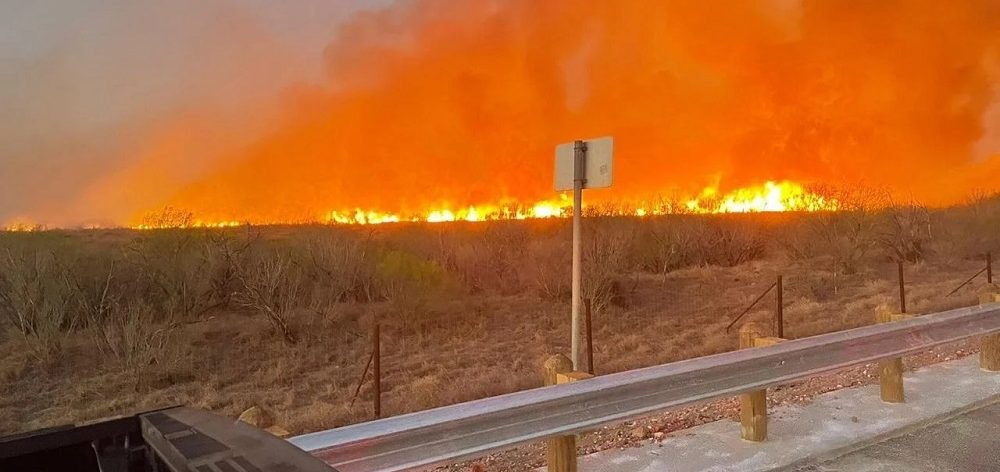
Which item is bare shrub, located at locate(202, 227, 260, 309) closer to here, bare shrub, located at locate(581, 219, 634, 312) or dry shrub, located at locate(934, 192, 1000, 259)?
bare shrub, located at locate(581, 219, 634, 312)

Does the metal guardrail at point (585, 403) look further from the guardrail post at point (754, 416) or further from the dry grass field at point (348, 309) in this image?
the dry grass field at point (348, 309)

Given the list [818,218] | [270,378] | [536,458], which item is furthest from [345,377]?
[818,218]

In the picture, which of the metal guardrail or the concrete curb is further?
the concrete curb

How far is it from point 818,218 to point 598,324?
1384cm

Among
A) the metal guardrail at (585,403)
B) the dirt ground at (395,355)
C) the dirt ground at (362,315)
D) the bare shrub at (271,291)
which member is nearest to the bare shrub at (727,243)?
the dirt ground at (362,315)

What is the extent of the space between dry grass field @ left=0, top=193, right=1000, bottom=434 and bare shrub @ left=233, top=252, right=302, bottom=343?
45mm

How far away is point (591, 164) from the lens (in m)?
5.28

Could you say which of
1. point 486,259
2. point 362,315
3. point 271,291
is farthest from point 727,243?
point 271,291

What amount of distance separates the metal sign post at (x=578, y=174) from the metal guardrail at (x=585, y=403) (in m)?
1.60

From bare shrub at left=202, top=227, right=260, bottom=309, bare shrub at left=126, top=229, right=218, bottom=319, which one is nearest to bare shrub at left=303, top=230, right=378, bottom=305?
bare shrub at left=202, top=227, right=260, bottom=309

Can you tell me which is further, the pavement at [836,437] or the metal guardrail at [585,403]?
the pavement at [836,437]

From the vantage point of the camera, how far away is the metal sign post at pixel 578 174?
511 cm

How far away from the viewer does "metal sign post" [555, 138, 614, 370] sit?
5.11m

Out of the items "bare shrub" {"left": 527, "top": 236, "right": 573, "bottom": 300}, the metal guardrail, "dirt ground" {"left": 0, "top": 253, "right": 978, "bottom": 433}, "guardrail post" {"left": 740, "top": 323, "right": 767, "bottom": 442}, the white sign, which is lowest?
"dirt ground" {"left": 0, "top": 253, "right": 978, "bottom": 433}
